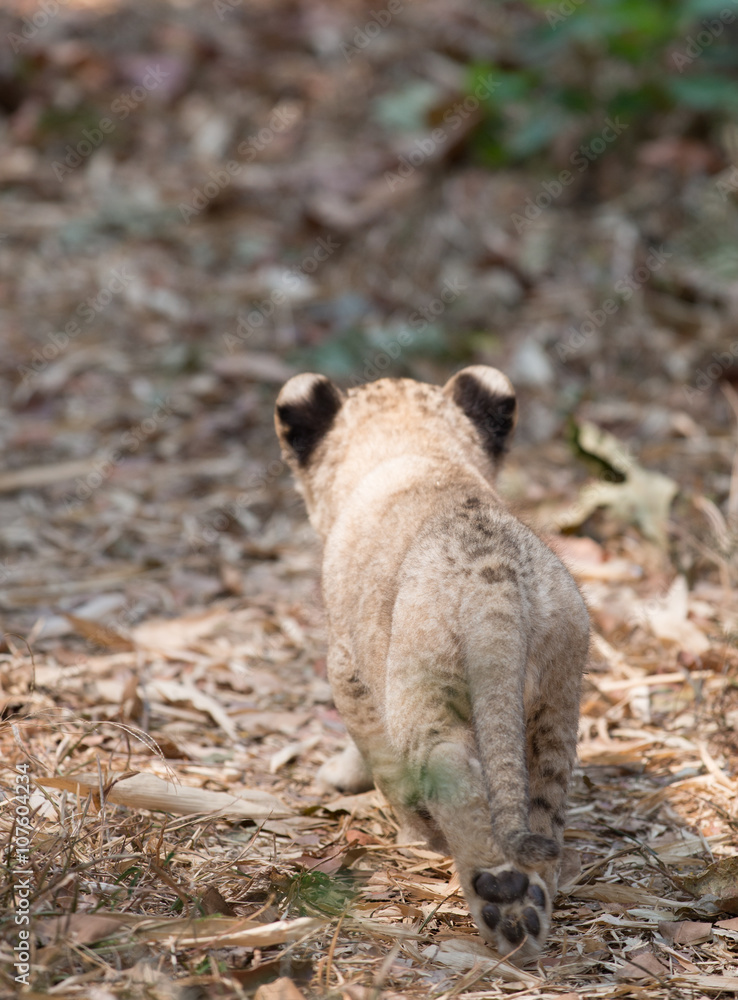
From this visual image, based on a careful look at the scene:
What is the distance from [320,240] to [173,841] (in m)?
7.56

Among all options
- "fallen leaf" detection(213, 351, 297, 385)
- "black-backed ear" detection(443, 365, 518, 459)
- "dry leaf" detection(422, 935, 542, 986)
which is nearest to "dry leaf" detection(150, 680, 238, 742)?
"black-backed ear" detection(443, 365, 518, 459)

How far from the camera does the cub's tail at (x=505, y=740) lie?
9.86ft

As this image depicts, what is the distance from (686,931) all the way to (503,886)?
34.0 inches

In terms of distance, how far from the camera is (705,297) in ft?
31.0

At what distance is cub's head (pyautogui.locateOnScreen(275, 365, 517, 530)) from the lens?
4941 millimetres

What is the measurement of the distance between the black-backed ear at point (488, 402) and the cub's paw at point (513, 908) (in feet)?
7.70

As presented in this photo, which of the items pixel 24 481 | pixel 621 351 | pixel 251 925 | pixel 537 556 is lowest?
pixel 24 481

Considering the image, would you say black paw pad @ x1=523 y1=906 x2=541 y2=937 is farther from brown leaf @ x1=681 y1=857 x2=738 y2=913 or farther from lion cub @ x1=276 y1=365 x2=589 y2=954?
brown leaf @ x1=681 y1=857 x2=738 y2=913

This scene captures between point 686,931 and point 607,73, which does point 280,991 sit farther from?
point 607,73

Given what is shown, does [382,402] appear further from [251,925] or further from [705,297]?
[705,297]

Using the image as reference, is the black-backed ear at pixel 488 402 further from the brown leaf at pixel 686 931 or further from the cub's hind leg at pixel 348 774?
the brown leaf at pixel 686 931

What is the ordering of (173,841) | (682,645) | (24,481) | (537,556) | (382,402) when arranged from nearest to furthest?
(537,556), (173,841), (382,402), (682,645), (24,481)

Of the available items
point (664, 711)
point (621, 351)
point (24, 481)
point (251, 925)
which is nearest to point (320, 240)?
point (621, 351)

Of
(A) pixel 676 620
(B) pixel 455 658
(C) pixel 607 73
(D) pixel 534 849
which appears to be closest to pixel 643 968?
(D) pixel 534 849
